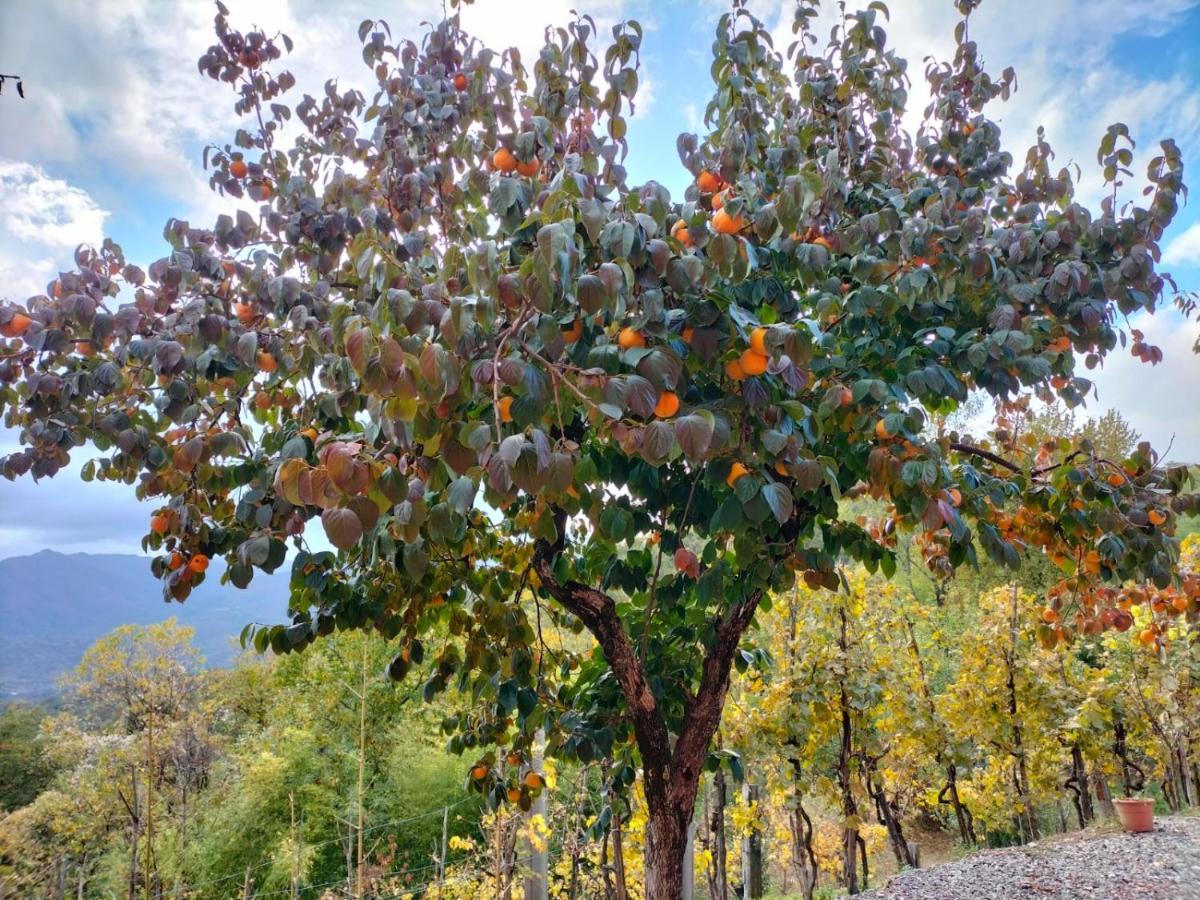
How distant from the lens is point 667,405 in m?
1.08

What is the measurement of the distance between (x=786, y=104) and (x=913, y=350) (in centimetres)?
99

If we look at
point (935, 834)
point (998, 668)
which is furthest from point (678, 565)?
point (935, 834)

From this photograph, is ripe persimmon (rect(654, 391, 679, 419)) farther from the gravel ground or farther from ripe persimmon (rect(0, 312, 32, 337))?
the gravel ground

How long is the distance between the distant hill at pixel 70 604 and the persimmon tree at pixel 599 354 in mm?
A: 512

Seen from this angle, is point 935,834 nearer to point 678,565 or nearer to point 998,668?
point 998,668

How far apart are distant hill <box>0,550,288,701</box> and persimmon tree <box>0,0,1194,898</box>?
512 millimetres

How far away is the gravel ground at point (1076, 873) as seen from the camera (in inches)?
129

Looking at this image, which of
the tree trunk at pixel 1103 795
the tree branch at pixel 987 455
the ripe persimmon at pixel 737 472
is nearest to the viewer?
the ripe persimmon at pixel 737 472

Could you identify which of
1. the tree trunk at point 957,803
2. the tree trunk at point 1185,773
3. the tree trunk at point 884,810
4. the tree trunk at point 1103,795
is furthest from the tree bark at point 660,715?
the tree trunk at point 1185,773

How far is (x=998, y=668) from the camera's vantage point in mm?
5168

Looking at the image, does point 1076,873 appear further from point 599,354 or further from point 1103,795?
point 599,354

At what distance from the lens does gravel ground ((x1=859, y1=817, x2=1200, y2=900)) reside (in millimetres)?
3287

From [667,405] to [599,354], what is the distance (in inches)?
7.0

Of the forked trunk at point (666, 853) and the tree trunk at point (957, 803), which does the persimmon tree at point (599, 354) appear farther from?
the tree trunk at point (957, 803)
